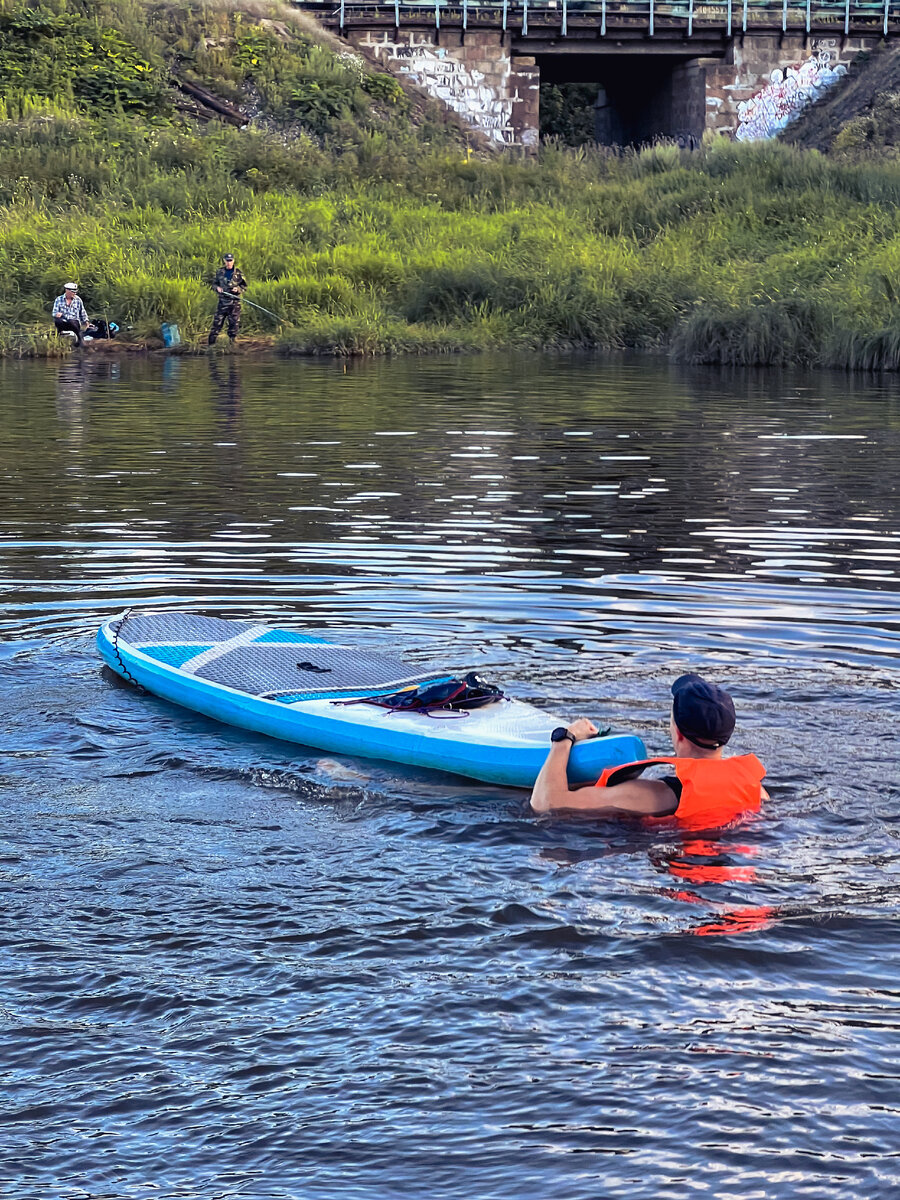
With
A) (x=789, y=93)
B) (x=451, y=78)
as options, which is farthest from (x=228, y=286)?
(x=789, y=93)

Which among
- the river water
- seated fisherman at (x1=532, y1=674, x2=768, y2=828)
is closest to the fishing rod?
the river water

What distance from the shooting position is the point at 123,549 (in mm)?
10547

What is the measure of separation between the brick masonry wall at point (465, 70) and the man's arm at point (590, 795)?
38967 mm

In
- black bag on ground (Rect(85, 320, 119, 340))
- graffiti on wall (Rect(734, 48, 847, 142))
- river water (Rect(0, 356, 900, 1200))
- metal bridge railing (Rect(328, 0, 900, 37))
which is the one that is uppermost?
metal bridge railing (Rect(328, 0, 900, 37))

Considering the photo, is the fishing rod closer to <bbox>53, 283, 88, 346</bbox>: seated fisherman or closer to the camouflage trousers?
the camouflage trousers

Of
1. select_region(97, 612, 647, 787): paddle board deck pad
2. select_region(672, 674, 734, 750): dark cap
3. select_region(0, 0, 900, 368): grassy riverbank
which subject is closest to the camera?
select_region(672, 674, 734, 750): dark cap

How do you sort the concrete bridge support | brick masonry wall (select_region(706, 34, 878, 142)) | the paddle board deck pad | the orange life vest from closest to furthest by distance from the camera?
1. the orange life vest
2. the paddle board deck pad
3. the concrete bridge support
4. brick masonry wall (select_region(706, 34, 878, 142))

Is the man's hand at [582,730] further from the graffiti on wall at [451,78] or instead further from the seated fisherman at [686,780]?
the graffiti on wall at [451,78]

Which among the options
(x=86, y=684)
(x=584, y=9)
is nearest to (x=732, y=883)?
(x=86, y=684)

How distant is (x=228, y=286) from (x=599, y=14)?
19892 millimetres

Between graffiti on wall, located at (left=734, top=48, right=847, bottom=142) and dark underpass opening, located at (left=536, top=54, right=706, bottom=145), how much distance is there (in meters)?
1.76

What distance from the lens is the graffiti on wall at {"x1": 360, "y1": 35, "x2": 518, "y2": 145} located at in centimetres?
4256

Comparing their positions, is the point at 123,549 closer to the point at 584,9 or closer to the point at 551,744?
the point at 551,744

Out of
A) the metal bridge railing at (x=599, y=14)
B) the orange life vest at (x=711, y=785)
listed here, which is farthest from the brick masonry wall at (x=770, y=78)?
the orange life vest at (x=711, y=785)
